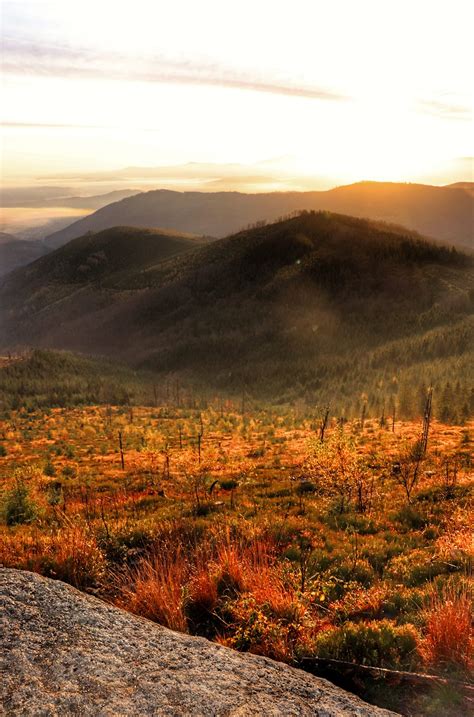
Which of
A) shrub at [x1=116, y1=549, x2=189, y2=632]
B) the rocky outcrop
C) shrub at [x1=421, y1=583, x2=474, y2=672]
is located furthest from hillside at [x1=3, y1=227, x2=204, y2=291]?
shrub at [x1=421, y1=583, x2=474, y2=672]

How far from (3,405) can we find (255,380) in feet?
87.5

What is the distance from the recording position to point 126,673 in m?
3.03

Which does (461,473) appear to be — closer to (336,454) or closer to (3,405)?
(336,454)

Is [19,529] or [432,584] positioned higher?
[432,584]

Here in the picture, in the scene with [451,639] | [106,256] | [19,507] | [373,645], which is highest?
[106,256]

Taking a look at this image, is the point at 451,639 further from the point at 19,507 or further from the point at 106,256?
the point at 106,256

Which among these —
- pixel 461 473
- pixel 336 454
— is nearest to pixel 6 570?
pixel 336 454

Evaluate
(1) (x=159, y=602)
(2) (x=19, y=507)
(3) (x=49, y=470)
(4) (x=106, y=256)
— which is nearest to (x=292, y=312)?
(3) (x=49, y=470)

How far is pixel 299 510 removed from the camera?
1039 cm

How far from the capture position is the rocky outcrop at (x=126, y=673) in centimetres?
274

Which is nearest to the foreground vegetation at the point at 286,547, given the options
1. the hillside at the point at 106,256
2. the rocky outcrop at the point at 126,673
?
the rocky outcrop at the point at 126,673

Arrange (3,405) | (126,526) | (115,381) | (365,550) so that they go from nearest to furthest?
1. (365,550)
2. (126,526)
3. (3,405)
4. (115,381)

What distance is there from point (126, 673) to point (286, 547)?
5.15 metres

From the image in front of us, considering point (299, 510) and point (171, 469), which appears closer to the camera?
point (299, 510)
